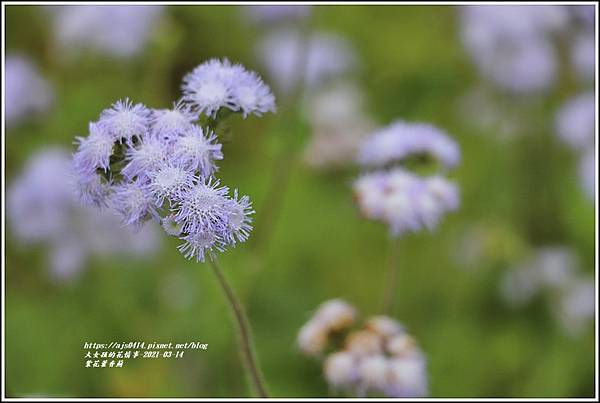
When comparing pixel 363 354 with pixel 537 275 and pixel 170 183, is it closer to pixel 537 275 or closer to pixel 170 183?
pixel 170 183

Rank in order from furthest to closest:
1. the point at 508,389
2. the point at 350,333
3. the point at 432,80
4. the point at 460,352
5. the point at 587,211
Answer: the point at 587,211, the point at 460,352, the point at 508,389, the point at 432,80, the point at 350,333

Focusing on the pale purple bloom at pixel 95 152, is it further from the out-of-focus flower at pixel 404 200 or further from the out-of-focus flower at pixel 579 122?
the out-of-focus flower at pixel 579 122

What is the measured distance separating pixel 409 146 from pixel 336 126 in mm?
1123

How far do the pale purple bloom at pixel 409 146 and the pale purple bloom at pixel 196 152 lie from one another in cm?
57

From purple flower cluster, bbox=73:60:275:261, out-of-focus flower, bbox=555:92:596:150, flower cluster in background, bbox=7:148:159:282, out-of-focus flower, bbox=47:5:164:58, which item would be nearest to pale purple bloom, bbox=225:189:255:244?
purple flower cluster, bbox=73:60:275:261

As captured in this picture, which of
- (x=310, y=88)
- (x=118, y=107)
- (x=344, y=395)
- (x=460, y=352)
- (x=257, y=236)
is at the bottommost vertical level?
(x=344, y=395)

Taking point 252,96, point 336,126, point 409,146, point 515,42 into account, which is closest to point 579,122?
point 515,42

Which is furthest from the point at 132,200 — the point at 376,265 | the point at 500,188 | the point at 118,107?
the point at 500,188

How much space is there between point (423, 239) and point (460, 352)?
50 centimetres

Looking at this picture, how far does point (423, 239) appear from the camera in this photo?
2.51m

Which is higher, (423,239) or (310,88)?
(310,88)

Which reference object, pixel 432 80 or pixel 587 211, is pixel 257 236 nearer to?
pixel 432 80

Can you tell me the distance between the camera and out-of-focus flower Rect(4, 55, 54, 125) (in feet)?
6.82

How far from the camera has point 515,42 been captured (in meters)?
2.21
